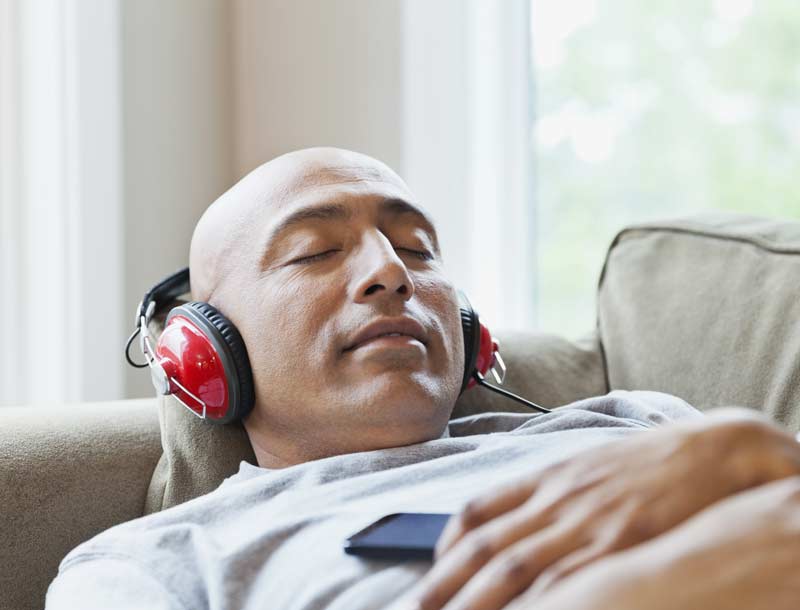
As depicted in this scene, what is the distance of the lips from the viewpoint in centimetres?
120

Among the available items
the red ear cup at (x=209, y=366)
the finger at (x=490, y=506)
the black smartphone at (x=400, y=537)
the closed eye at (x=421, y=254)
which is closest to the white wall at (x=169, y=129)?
the red ear cup at (x=209, y=366)

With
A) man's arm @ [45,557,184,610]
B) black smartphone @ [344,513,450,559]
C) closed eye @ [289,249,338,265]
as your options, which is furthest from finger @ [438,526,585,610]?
closed eye @ [289,249,338,265]

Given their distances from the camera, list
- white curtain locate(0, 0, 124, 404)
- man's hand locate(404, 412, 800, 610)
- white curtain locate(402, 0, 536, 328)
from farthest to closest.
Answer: white curtain locate(402, 0, 536, 328), white curtain locate(0, 0, 124, 404), man's hand locate(404, 412, 800, 610)

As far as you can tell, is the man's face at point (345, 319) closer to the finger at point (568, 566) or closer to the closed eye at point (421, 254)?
the closed eye at point (421, 254)

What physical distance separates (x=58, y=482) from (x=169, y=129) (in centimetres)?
112

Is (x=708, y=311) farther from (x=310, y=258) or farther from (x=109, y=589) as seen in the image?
(x=109, y=589)

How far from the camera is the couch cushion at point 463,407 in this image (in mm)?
1321

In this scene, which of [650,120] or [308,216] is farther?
[650,120]

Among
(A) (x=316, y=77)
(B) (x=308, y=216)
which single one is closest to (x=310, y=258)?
(B) (x=308, y=216)

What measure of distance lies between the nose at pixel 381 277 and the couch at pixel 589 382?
0.30 metres

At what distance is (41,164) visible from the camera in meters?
1.94

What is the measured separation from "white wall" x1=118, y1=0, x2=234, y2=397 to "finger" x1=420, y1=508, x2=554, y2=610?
1359mm

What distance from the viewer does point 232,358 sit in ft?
4.14

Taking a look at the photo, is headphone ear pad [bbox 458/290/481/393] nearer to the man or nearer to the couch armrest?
the man
